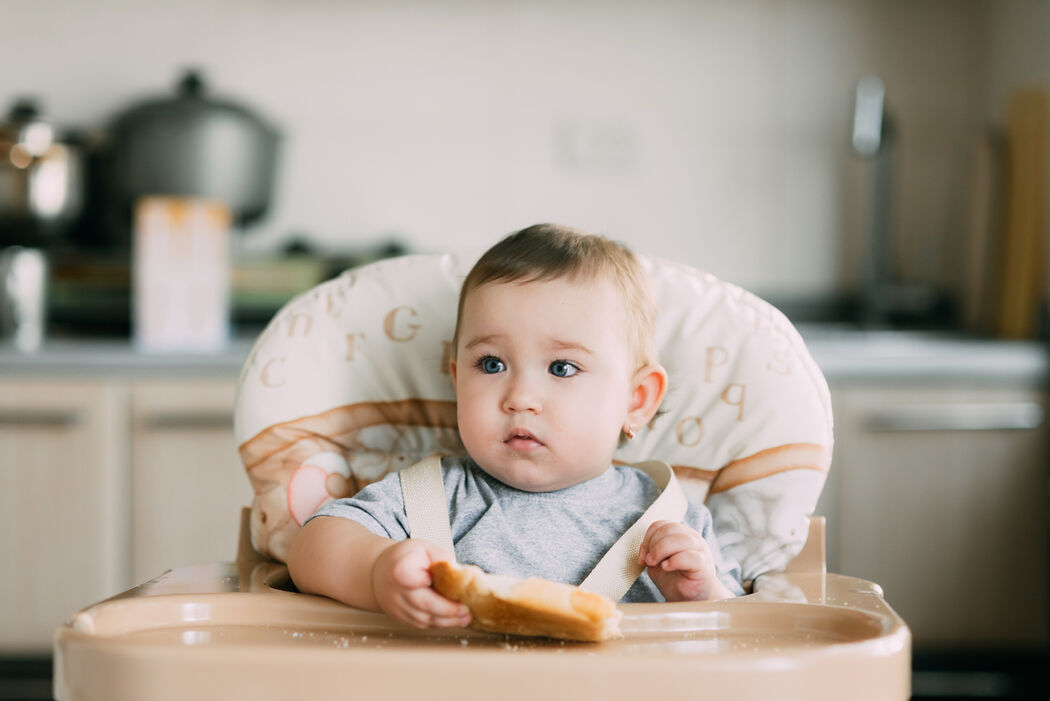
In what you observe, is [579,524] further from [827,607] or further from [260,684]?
[260,684]

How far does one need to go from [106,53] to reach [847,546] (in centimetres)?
187

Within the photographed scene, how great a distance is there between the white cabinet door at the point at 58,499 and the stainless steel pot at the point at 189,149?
0.44m

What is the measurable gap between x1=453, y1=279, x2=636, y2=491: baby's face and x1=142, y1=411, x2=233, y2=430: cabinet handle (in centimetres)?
108

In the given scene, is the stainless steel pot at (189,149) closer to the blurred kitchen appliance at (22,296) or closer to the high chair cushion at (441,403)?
the blurred kitchen appliance at (22,296)

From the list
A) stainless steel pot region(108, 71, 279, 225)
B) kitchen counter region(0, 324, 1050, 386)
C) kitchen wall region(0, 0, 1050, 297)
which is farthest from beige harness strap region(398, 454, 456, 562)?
kitchen wall region(0, 0, 1050, 297)

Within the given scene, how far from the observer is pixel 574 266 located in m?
0.94

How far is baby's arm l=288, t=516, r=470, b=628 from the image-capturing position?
729mm

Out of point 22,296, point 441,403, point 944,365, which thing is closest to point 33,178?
point 22,296

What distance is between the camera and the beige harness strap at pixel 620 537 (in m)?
0.90

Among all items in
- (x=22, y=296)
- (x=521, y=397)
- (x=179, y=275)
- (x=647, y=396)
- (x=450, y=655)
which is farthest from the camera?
(x=22, y=296)

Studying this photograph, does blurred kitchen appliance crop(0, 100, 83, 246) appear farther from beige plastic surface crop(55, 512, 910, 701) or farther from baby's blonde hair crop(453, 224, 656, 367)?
beige plastic surface crop(55, 512, 910, 701)

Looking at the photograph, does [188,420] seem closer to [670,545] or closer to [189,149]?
[189,149]

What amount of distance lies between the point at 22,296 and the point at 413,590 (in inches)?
66.6

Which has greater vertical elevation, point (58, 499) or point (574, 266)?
point (574, 266)
